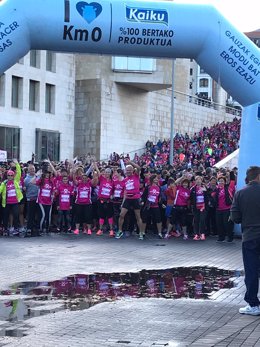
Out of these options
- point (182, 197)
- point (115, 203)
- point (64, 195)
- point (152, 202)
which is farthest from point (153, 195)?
point (64, 195)

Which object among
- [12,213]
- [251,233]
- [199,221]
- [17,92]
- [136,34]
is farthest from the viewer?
[17,92]

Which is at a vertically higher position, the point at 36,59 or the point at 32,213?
the point at 36,59

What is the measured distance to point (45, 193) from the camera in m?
14.8

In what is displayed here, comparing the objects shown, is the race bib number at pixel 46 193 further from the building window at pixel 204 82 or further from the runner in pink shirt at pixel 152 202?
the building window at pixel 204 82

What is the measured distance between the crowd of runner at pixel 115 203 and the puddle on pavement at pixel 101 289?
4.59 meters

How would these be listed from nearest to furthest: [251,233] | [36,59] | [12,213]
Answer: [251,233]
[12,213]
[36,59]

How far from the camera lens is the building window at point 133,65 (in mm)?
41156

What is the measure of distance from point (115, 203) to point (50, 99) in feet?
85.2

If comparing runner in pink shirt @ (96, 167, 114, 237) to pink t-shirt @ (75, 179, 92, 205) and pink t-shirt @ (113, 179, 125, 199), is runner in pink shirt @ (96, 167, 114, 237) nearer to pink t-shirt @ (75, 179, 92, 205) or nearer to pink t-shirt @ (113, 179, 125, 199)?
pink t-shirt @ (113, 179, 125, 199)

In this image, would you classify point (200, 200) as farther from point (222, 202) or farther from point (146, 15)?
point (146, 15)

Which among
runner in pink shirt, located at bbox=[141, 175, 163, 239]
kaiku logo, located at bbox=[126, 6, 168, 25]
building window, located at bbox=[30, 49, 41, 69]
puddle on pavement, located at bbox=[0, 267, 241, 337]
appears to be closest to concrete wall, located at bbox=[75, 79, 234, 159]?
building window, located at bbox=[30, 49, 41, 69]

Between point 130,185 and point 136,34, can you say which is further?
point 130,185

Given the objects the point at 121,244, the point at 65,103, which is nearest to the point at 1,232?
the point at 121,244

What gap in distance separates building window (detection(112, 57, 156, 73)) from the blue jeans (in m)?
35.2
